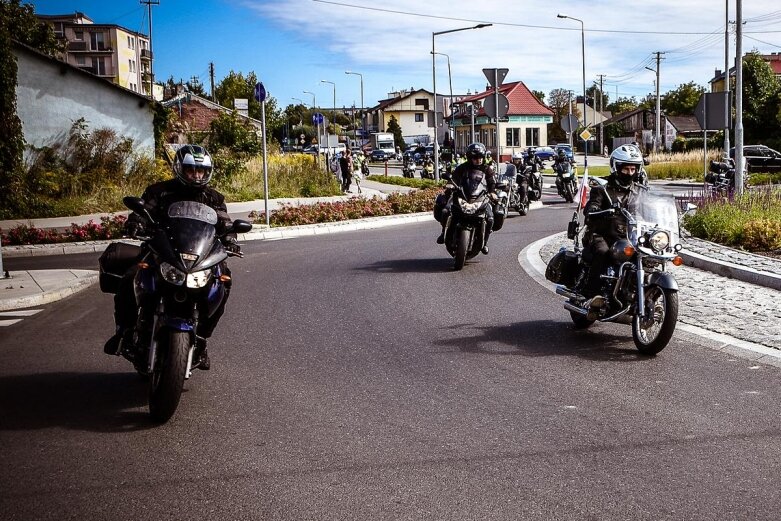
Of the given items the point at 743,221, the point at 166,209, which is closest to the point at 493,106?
the point at 743,221

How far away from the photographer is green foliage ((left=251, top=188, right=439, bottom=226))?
21500 mm

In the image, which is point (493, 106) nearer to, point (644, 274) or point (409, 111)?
point (644, 274)

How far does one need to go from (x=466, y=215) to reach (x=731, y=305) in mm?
4384

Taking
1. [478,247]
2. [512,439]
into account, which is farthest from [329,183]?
[512,439]

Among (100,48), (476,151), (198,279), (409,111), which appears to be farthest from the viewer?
(409,111)

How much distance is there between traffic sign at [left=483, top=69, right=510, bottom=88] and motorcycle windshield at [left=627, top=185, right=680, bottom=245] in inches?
659

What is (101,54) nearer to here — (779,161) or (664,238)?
(779,161)

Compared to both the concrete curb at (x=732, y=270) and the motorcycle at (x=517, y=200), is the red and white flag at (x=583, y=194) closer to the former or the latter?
the concrete curb at (x=732, y=270)

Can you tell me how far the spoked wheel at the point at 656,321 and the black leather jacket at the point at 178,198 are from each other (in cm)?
332

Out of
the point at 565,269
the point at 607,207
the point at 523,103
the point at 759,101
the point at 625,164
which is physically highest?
the point at 523,103

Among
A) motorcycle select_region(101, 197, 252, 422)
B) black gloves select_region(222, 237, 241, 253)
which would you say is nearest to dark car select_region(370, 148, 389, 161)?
black gloves select_region(222, 237, 241, 253)

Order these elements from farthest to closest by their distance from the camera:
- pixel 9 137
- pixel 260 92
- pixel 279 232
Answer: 1. pixel 9 137
2. pixel 279 232
3. pixel 260 92

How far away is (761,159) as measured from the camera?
143 ft

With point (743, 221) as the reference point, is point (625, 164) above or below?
above
